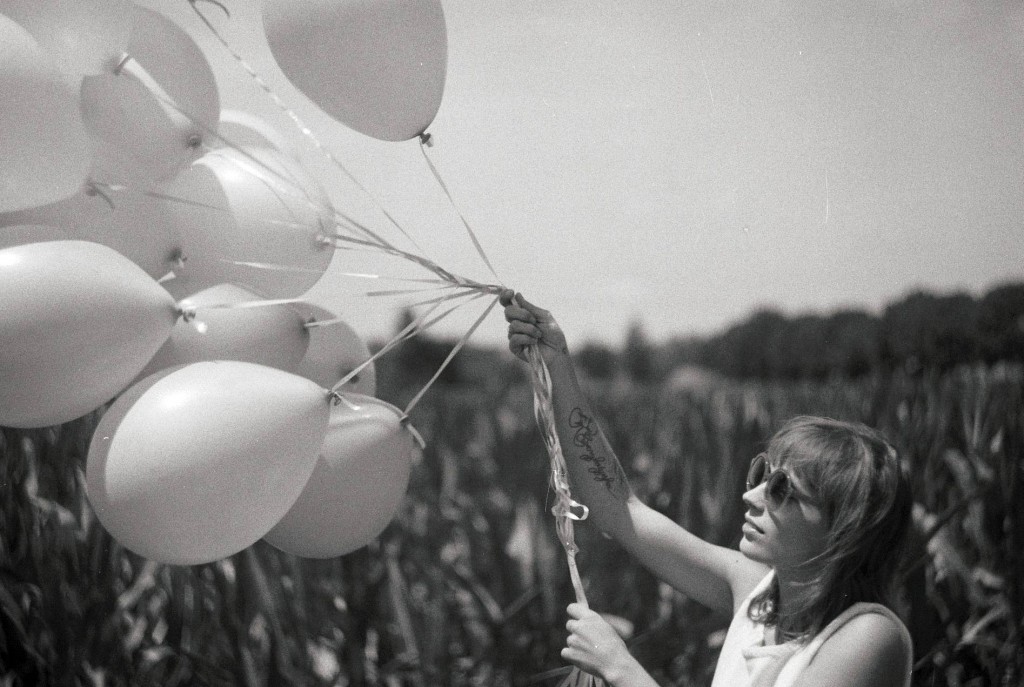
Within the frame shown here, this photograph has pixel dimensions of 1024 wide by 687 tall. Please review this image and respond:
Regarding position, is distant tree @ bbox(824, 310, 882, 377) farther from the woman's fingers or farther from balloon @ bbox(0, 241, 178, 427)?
balloon @ bbox(0, 241, 178, 427)

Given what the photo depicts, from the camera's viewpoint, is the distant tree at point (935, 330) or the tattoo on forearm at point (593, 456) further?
the distant tree at point (935, 330)

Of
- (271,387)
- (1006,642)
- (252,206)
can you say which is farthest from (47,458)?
(1006,642)

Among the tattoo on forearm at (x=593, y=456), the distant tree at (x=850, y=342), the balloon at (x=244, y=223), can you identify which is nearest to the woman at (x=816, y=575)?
the tattoo on forearm at (x=593, y=456)

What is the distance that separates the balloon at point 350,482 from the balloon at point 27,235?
1.54 feet

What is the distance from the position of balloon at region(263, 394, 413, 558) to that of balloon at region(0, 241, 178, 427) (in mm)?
302

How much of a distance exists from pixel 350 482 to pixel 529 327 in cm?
36

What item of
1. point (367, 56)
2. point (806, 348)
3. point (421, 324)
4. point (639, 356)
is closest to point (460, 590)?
point (421, 324)

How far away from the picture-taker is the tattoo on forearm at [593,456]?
150 cm

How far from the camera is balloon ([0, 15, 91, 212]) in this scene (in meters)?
1.31

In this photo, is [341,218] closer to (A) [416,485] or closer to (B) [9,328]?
(B) [9,328]

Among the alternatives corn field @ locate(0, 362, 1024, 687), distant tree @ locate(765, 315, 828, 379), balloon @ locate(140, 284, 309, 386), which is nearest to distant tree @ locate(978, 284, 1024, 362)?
corn field @ locate(0, 362, 1024, 687)

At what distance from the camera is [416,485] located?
4.23 metres

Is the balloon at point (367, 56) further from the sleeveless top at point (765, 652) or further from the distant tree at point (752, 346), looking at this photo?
the distant tree at point (752, 346)

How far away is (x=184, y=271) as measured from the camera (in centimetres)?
164
